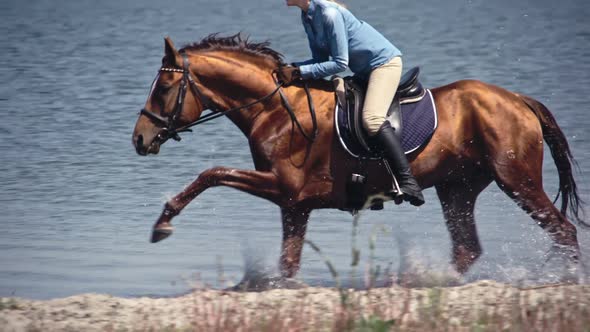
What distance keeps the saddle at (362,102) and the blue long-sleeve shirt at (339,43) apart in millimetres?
151

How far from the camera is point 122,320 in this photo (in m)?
7.07

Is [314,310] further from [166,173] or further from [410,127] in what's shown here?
[166,173]

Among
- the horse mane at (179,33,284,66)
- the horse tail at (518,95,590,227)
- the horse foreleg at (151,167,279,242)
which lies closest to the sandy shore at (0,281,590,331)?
the horse foreleg at (151,167,279,242)

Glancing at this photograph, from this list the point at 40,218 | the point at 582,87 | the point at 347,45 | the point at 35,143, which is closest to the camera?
the point at 347,45

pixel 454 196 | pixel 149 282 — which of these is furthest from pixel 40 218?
pixel 454 196

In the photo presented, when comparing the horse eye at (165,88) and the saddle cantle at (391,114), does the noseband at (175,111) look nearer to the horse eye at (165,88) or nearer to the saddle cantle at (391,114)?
the horse eye at (165,88)

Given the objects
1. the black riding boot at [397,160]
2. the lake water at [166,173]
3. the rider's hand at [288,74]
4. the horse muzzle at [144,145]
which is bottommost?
the lake water at [166,173]

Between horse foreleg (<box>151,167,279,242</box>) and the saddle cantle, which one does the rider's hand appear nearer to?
the saddle cantle

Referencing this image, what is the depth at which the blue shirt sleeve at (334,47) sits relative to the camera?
8070 mm

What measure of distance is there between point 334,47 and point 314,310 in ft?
6.73

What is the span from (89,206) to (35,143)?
4.09 m

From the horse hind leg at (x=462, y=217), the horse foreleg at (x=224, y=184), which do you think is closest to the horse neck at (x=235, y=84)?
the horse foreleg at (x=224, y=184)

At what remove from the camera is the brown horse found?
832cm

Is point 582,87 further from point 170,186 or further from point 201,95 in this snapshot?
point 201,95
